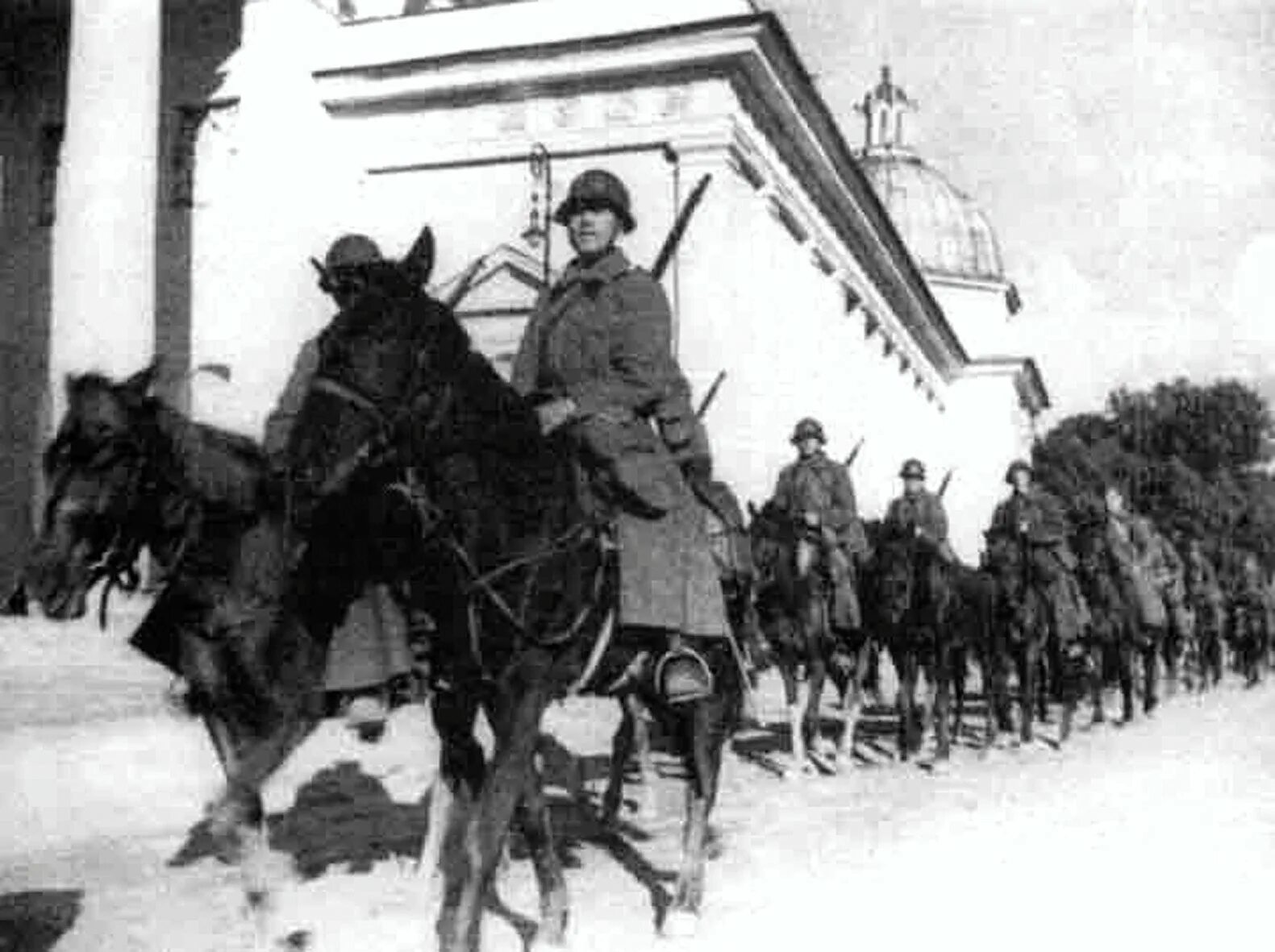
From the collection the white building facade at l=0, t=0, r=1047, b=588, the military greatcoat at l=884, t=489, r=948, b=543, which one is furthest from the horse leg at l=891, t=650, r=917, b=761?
the white building facade at l=0, t=0, r=1047, b=588

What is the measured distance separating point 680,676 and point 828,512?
21.6ft

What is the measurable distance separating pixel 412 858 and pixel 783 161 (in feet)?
65.1

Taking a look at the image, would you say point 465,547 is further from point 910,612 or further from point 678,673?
point 910,612

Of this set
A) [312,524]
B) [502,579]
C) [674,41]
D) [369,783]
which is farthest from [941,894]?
[674,41]

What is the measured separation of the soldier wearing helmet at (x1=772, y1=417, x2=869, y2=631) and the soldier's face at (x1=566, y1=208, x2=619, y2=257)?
6.52 m

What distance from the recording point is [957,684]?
49.2 feet

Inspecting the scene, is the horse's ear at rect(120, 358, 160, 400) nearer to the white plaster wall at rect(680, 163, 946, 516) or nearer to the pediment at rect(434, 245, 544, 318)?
the white plaster wall at rect(680, 163, 946, 516)

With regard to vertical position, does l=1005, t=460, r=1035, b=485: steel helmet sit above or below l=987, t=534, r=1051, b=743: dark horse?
above

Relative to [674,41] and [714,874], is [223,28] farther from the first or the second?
[714,874]

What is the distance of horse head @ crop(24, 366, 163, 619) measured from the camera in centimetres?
545

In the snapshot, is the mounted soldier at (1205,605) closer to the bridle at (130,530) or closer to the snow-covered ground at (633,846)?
the snow-covered ground at (633,846)

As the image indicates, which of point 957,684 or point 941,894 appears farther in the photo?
point 957,684

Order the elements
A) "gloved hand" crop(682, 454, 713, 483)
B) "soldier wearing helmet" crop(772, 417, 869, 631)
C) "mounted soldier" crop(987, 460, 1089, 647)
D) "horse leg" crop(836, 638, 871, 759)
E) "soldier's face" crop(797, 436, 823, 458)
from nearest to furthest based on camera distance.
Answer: "gloved hand" crop(682, 454, 713, 483)
"soldier wearing helmet" crop(772, 417, 869, 631)
"horse leg" crop(836, 638, 871, 759)
"soldier's face" crop(797, 436, 823, 458)
"mounted soldier" crop(987, 460, 1089, 647)

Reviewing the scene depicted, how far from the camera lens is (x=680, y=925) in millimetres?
6262
